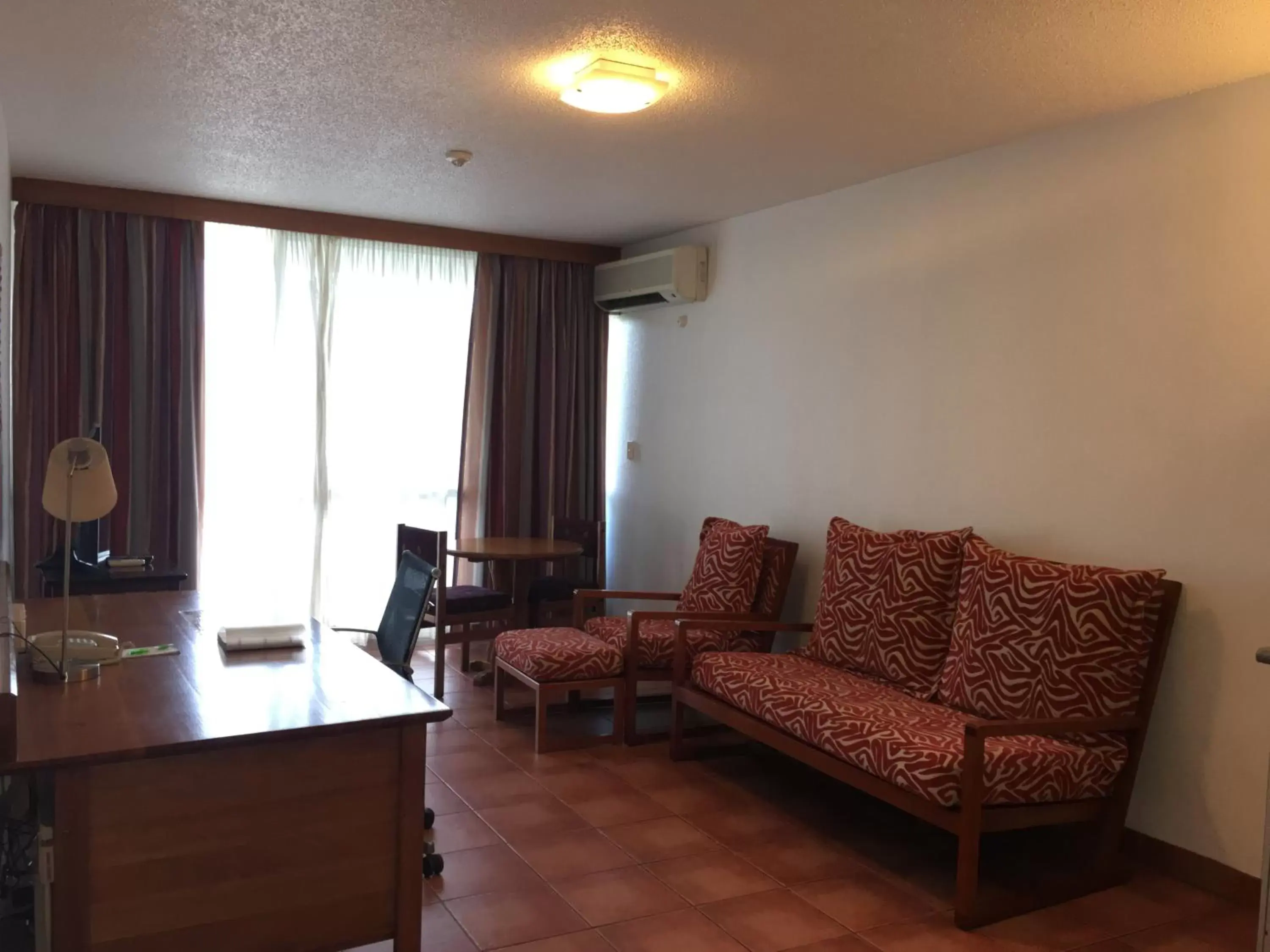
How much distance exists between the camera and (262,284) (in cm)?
551

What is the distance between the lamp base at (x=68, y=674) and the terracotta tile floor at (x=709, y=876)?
3.23ft

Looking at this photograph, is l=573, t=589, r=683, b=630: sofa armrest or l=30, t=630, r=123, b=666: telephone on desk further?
l=573, t=589, r=683, b=630: sofa armrest

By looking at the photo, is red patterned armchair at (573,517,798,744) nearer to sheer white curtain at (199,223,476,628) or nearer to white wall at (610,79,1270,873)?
white wall at (610,79,1270,873)

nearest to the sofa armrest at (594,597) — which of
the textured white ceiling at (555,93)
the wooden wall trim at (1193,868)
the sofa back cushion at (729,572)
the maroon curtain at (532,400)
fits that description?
the sofa back cushion at (729,572)

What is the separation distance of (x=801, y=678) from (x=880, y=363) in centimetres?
144

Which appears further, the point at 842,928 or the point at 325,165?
the point at 325,165

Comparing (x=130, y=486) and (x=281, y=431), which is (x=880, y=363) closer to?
(x=281, y=431)

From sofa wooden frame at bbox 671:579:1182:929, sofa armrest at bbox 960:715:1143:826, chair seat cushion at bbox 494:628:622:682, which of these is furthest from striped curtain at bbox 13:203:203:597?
sofa armrest at bbox 960:715:1143:826

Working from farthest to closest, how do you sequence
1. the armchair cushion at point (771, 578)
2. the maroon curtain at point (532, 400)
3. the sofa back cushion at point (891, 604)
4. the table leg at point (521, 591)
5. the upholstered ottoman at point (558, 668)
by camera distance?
1. the maroon curtain at point (532, 400)
2. the table leg at point (521, 591)
3. the armchair cushion at point (771, 578)
4. the upholstered ottoman at point (558, 668)
5. the sofa back cushion at point (891, 604)

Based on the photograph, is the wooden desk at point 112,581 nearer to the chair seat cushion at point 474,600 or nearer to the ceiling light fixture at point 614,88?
the chair seat cushion at point 474,600

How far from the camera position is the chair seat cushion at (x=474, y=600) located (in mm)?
4988

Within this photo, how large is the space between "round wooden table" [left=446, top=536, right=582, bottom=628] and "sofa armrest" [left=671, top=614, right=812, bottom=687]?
1.01 metres

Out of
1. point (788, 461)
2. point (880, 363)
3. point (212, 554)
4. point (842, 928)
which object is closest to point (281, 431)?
point (212, 554)

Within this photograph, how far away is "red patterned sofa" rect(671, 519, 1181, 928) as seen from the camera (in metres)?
2.86
